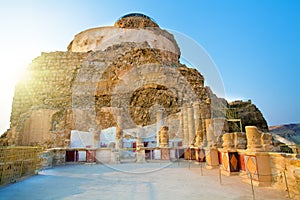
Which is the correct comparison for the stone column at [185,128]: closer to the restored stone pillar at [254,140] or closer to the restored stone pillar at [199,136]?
the restored stone pillar at [199,136]

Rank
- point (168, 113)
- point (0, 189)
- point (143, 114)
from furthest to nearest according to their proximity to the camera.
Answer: point (143, 114) → point (168, 113) → point (0, 189)

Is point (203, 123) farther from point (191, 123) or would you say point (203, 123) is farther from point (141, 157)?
point (141, 157)

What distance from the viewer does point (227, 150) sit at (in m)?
6.29

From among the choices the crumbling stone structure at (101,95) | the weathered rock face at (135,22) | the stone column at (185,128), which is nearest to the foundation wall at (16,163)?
the crumbling stone structure at (101,95)

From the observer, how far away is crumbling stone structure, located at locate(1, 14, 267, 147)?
18062mm

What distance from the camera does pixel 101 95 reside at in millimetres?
22812

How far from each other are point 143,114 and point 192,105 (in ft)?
25.5

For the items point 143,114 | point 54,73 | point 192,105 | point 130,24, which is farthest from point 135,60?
point 130,24

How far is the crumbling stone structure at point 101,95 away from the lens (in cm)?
1806

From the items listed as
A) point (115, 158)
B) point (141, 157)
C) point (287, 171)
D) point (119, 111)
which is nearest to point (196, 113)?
point (141, 157)

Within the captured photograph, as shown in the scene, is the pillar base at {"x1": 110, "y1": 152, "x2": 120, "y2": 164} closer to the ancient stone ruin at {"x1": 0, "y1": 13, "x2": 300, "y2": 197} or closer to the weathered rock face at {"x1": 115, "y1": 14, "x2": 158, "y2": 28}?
the ancient stone ruin at {"x1": 0, "y1": 13, "x2": 300, "y2": 197}

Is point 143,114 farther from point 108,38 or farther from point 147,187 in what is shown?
point 108,38

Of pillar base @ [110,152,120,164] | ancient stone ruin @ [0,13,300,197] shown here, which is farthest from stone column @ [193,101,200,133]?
pillar base @ [110,152,120,164]

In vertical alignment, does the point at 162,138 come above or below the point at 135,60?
below
